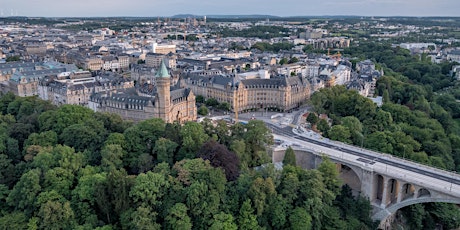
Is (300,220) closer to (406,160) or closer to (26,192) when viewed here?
(406,160)

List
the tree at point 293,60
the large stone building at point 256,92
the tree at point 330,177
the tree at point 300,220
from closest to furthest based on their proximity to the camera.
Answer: the tree at point 300,220 → the tree at point 330,177 → the large stone building at point 256,92 → the tree at point 293,60

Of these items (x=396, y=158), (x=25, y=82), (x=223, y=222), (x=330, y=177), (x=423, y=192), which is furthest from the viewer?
(x=25, y=82)

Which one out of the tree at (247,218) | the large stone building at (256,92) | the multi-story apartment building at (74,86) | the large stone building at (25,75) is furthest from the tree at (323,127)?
the large stone building at (25,75)

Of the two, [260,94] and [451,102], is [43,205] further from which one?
[451,102]

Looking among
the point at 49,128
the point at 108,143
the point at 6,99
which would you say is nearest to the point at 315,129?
the point at 108,143

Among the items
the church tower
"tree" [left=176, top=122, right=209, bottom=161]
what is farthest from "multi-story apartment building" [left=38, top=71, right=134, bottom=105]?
"tree" [left=176, top=122, right=209, bottom=161]

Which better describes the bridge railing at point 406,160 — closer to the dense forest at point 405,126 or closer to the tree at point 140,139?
the dense forest at point 405,126

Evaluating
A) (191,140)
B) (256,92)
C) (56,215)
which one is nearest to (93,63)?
(256,92)

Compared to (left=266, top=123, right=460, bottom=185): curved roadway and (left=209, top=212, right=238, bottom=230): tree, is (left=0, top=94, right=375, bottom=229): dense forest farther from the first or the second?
(left=266, top=123, right=460, bottom=185): curved roadway
